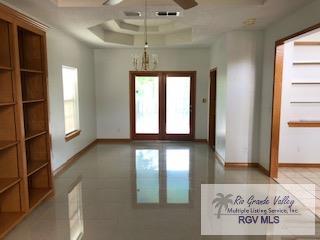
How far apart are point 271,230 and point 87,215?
211 cm

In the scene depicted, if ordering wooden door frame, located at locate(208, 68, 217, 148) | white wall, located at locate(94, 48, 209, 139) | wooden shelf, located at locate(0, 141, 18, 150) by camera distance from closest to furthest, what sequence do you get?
wooden shelf, located at locate(0, 141, 18, 150) < wooden door frame, located at locate(208, 68, 217, 148) < white wall, located at locate(94, 48, 209, 139)

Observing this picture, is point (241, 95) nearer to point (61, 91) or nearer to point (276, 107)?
point (276, 107)

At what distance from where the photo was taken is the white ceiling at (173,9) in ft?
10.8

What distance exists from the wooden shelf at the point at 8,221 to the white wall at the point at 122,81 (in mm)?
4509

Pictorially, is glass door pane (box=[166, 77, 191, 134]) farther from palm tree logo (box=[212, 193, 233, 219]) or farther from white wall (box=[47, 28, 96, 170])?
palm tree logo (box=[212, 193, 233, 219])

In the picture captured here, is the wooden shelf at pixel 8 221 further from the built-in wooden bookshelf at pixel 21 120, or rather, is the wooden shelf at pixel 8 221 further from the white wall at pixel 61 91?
the white wall at pixel 61 91

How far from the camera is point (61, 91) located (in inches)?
191

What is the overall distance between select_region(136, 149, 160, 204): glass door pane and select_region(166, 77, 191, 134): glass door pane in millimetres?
1277

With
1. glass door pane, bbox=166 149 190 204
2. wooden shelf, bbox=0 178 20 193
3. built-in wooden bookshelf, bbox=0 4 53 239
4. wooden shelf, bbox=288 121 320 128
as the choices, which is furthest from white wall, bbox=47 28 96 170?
wooden shelf, bbox=288 121 320 128

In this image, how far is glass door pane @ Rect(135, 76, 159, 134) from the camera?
7250 mm

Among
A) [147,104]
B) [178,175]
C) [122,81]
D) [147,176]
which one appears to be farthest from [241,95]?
[122,81]

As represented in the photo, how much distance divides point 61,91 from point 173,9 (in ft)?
8.64

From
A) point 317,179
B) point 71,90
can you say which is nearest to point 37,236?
point 71,90

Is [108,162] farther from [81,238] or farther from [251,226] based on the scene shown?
[251,226]
